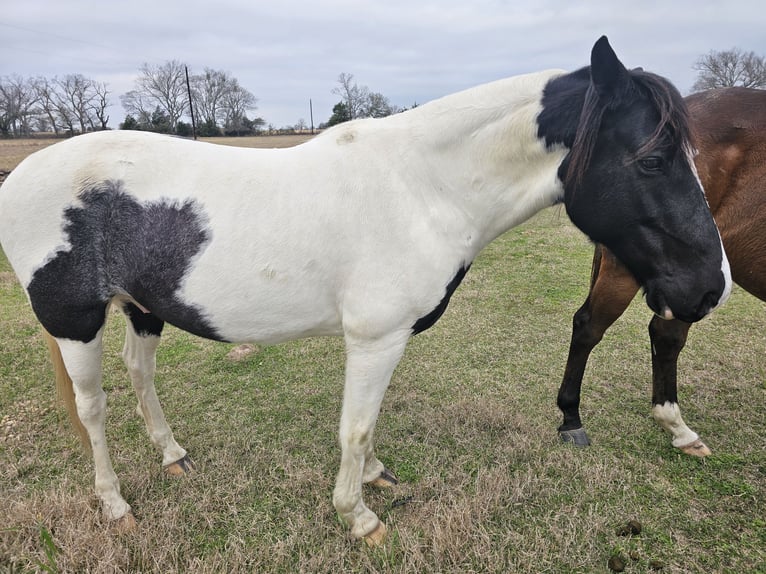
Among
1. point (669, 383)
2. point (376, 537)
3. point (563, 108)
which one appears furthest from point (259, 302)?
point (669, 383)

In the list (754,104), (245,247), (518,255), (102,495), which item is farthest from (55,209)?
(518,255)

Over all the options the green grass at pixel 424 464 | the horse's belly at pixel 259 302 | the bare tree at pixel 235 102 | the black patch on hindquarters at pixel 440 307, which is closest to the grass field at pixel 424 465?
the green grass at pixel 424 464

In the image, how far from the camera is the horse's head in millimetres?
1582

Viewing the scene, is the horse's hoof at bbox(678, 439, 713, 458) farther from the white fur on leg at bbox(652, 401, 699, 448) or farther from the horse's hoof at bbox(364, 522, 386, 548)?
the horse's hoof at bbox(364, 522, 386, 548)

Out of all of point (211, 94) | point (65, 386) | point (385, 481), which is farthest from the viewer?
point (211, 94)

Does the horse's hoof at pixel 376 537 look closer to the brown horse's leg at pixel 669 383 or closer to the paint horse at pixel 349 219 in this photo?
the paint horse at pixel 349 219

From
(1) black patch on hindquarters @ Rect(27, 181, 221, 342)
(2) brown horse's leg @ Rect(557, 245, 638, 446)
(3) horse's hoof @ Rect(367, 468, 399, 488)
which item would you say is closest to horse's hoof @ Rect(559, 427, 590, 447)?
(2) brown horse's leg @ Rect(557, 245, 638, 446)

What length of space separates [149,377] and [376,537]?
5.41ft

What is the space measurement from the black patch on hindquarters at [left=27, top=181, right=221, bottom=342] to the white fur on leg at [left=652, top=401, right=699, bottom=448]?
2878 mm

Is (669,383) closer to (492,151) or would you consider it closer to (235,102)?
(492,151)

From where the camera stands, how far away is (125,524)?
223cm

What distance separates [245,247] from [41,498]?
1.89 meters

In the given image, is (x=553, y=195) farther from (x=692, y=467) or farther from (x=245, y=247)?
(x=692, y=467)

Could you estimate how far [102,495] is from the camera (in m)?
2.33
